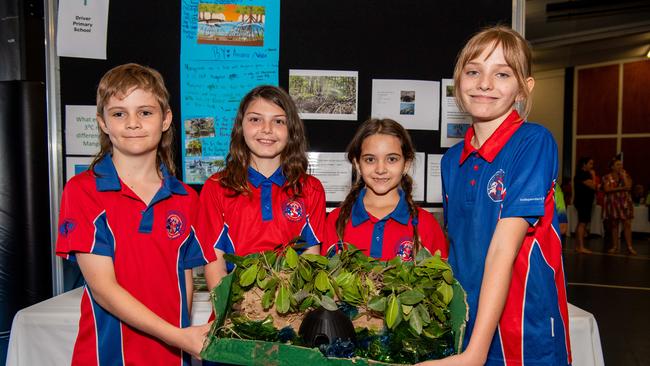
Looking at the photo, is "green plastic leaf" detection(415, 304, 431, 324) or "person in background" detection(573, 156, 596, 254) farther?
"person in background" detection(573, 156, 596, 254)

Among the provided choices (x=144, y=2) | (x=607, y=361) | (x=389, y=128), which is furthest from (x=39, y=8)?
(x=607, y=361)

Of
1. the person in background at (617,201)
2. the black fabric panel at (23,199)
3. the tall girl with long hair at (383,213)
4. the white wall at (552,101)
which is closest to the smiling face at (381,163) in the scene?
the tall girl with long hair at (383,213)

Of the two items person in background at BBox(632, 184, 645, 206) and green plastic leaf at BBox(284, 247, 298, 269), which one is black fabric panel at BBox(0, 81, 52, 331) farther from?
person in background at BBox(632, 184, 645, 206)

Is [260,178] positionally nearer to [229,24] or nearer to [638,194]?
[229,24]

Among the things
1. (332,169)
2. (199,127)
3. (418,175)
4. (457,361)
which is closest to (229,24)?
(199,127)

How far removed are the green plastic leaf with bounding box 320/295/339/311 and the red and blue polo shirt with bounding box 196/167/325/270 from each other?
677mm

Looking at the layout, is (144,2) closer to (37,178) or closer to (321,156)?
(37,178)

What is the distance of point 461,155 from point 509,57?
0.34 metres

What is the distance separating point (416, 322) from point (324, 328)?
23 centimetres

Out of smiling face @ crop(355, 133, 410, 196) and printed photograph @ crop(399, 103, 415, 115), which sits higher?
printed photograph @ crop(399, 103, 415, 115)

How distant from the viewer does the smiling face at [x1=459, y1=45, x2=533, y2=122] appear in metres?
1.47

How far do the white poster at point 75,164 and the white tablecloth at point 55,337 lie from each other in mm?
828

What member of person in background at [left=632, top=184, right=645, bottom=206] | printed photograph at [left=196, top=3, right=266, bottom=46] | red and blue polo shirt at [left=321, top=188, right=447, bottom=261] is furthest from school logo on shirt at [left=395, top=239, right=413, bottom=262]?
person in background at [left=632, top=184, right=645, bottom=206]

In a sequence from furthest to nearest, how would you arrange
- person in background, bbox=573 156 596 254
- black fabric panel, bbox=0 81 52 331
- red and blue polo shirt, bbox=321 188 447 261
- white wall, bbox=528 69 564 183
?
1. white wall, bbox=528 69 564 183
2. person in background, bbox=573 156 596 254
3. black fabric panel, bbox=0 81 52 331
4. red and blue polo shirt, bbox=321 188 447 261
